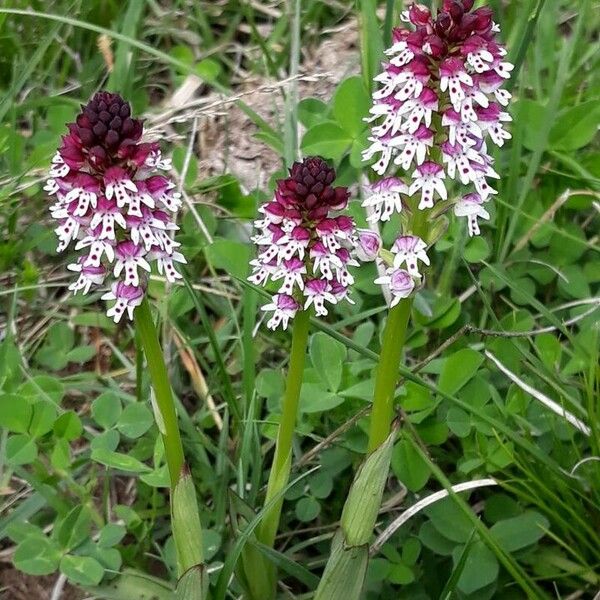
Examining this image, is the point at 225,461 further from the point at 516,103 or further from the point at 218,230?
the point at 516,103

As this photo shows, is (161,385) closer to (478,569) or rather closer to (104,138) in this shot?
(104,138)

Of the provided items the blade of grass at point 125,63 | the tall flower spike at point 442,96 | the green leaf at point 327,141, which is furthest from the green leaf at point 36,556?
the blade of grass at point 125,63

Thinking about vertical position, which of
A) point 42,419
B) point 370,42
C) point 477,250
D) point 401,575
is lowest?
point 401,575

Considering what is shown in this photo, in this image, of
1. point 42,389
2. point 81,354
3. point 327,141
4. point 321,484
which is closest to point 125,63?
point 327,141

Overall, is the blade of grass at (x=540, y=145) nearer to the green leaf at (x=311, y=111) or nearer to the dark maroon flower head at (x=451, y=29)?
the green leaf at (x=311, y=111)

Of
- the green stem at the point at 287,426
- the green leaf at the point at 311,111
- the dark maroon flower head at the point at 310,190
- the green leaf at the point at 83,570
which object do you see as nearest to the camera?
the dark maroon flower head at the point at 310,190

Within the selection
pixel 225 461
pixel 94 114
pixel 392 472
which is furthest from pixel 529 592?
pixel 94 114
